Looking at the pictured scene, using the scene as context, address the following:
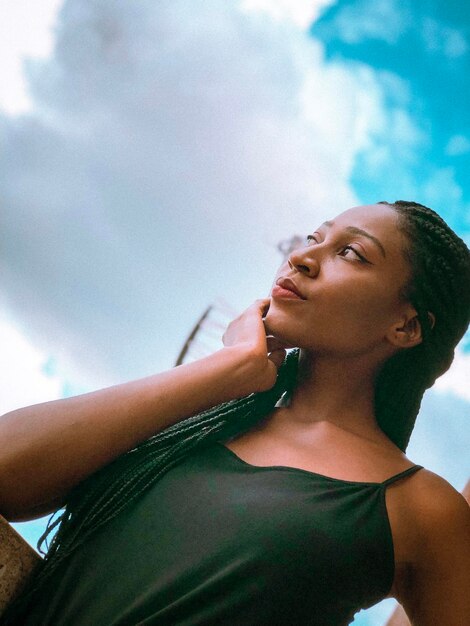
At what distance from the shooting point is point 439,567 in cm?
169

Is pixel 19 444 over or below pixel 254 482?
over

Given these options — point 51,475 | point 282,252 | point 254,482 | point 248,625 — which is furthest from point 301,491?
point 282,252

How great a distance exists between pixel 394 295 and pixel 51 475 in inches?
51.6

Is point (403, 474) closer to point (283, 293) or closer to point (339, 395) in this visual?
point (339, 395)

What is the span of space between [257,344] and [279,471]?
43 centimetres

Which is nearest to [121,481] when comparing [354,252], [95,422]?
[95,422]

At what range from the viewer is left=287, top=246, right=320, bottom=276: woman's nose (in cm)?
210

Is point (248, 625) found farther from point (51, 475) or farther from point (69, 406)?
point (69, 406)

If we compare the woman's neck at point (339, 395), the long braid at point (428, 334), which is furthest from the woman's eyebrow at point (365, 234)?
the woman's neck at point (339, 395)

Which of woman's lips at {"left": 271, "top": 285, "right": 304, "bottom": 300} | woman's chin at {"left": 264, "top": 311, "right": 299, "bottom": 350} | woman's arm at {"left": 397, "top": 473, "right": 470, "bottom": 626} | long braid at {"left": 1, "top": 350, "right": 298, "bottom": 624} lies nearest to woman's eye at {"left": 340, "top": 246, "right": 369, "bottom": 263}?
woman's lips at {"left": 271, "top": 285, "right": 304, "bottom": 300}

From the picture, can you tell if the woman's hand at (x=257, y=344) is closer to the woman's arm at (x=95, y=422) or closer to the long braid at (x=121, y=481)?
the woman's arm at (x=95, y=422)

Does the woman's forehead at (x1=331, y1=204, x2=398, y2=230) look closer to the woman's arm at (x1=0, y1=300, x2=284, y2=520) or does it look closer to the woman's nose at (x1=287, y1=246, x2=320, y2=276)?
the woman's nose at (x1=287, y1=246, x2=320, y2=276)

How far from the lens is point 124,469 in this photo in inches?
72.8

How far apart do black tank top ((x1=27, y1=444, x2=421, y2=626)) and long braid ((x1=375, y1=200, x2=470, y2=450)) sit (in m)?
0.51
